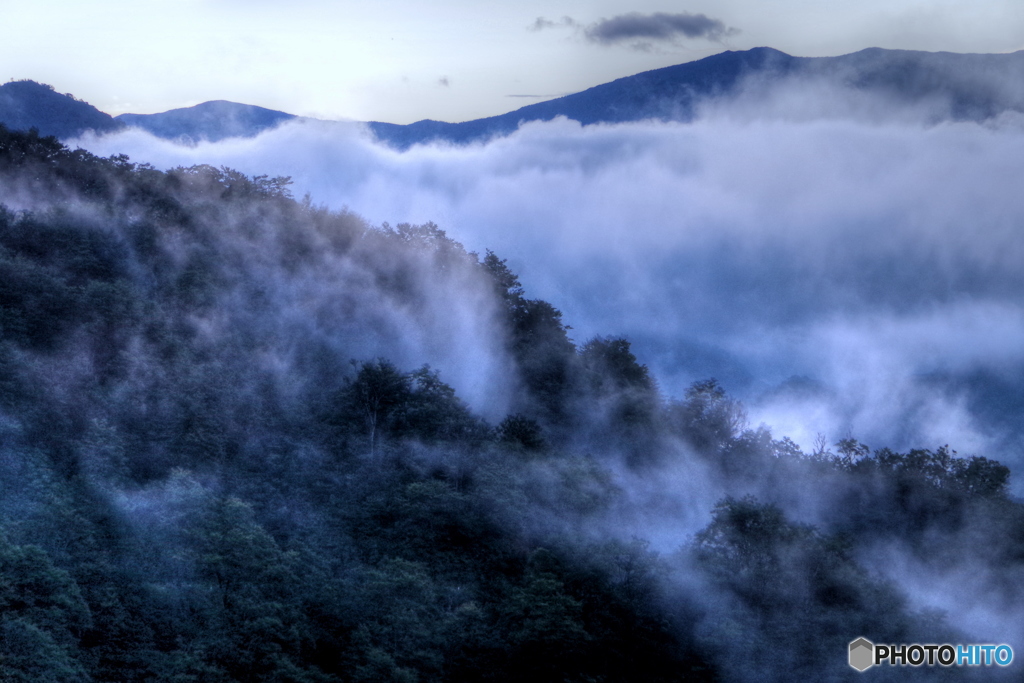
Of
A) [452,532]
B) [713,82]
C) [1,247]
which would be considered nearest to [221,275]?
[1,247]

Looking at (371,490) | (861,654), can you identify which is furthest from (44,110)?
(861,654)

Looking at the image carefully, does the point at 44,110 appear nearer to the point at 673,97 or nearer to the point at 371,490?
the point at 371,490

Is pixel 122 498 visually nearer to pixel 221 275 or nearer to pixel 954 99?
pixel 221 275

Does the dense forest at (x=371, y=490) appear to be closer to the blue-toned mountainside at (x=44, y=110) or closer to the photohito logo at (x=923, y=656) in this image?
the photohito logo at (x=923, y=656)

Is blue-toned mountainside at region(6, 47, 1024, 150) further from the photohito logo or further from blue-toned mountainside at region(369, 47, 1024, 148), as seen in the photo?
the photohito logo

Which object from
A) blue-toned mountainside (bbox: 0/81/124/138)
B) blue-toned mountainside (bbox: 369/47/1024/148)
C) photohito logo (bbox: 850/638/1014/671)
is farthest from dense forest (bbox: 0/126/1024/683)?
blue-toned mountainside (bbox: 369/47/1024/148)
